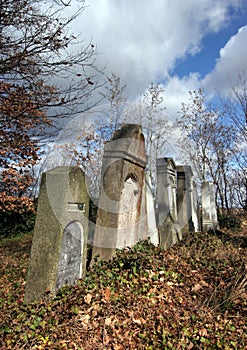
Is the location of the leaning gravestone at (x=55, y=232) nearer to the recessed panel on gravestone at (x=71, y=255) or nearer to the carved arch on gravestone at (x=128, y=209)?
the recessed panel on gravestone at (x=71, y=255)

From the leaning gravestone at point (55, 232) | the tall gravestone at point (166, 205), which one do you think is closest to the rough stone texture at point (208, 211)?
the tall gravestone at point (166, 205)

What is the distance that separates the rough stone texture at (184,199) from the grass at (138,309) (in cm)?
324

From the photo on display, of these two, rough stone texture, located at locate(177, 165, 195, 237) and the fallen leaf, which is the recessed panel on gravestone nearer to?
the fallen leaf

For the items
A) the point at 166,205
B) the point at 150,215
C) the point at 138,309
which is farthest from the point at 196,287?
the point at 166,205

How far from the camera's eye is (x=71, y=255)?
402 cm

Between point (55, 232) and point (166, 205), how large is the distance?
402 cm

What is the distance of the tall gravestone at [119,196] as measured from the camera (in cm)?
490

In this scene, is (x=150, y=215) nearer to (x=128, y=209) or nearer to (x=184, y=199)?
(x=128, y=209)

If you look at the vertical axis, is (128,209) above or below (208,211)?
below

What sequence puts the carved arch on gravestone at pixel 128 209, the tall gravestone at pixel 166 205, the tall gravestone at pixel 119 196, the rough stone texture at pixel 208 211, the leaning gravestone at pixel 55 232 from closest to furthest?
1. the leaning gravestone at pixel 55 232
2. the tall gravestone at pixel 119 196
3. the carved arch on gravestone at pixel 128 209
4. the tall gravestone at pixel 166 205
5. the rough stone texture at pixel 208 211

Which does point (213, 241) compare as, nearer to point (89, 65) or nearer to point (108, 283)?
point (108, 283)

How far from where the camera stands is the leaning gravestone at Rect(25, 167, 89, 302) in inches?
144

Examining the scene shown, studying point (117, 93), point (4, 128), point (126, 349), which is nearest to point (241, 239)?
point (126, 349)

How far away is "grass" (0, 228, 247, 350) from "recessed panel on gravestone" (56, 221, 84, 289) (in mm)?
168
